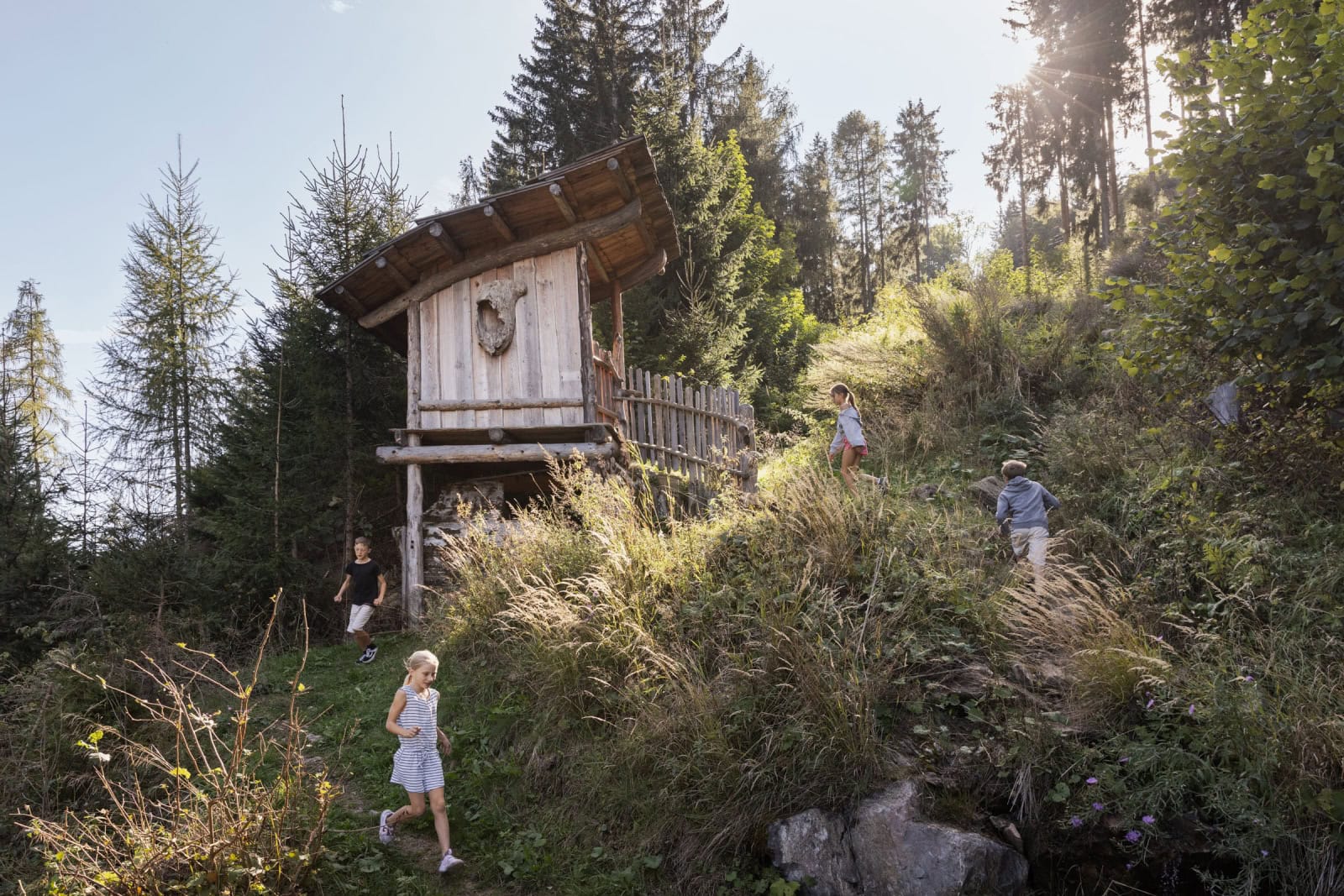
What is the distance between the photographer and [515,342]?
1058 cm

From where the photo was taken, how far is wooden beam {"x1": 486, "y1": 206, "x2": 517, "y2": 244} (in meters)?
9.91

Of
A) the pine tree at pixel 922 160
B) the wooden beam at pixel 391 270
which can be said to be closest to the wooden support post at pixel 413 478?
the wooden beam at pixel 391 270

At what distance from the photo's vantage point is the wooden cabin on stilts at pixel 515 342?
33.5 ft

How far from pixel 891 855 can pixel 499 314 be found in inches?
327

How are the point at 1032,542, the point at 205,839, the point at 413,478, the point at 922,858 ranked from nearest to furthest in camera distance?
1. the point at 922,858
2. the point at 205,839
3. the point at 1032,542
4. the point at 413,478

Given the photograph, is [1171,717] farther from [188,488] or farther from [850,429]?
[188,488]

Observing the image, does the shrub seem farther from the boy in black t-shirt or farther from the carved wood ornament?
the carved wood ornament

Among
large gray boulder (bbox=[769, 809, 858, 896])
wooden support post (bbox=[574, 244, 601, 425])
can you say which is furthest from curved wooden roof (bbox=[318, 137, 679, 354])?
large gray boulder (bbox=[769, 809, 858, 896])

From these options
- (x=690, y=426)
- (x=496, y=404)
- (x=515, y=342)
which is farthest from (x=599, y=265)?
(x=690, y=426)

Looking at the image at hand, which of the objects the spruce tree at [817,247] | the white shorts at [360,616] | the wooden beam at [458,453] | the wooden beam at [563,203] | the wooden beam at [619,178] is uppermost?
the spruce tree at [817,247]

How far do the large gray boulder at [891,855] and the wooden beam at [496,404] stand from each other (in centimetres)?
689

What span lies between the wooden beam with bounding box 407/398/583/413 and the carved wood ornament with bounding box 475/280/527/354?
69cm

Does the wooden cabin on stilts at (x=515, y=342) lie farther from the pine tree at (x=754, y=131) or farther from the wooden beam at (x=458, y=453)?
the pine tree at (x=754, y=131)

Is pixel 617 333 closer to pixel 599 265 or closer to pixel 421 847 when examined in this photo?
pixel 599 265
